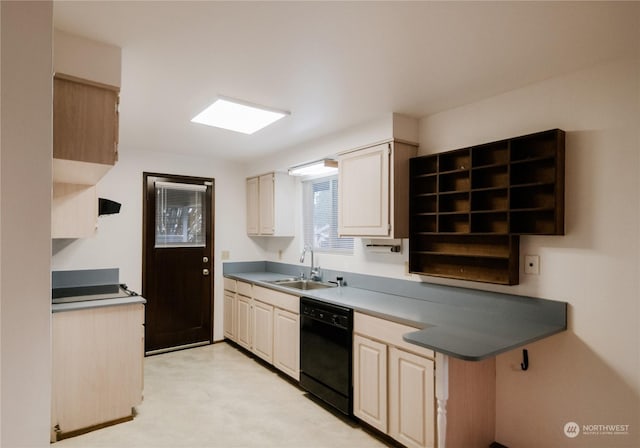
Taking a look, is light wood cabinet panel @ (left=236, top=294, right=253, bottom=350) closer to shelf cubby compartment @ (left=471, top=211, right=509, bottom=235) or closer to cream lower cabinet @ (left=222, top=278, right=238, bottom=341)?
cream lower cabinet @ (left=222, top=278, right=238, bottom=341)

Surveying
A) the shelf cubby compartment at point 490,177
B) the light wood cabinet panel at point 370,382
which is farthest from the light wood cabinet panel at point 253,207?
the shelf cubby compartment at point 490,177

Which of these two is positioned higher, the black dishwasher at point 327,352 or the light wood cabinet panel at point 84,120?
the light wood cabinet panel at point 84,120

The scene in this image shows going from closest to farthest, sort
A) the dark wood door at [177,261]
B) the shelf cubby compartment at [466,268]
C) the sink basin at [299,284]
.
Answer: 1. the shelf cubby compartment at [466,268]
2. the sink basin at [299,284]
3. the dark wood door at [177,261]

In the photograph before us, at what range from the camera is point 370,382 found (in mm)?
2568

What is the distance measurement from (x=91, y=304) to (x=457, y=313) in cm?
259

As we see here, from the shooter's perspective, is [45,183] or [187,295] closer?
[45,183]

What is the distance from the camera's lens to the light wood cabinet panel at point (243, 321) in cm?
414

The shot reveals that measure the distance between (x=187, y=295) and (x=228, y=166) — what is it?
5.65 feet

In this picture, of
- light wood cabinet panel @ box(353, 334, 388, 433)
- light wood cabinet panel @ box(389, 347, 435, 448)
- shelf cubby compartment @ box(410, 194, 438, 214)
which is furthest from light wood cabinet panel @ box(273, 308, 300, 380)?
shelf cubby compartment @ box(410, 194, 438, 214)

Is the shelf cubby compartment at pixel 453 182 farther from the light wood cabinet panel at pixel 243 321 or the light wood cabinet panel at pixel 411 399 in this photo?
the light wood cabinet panel at pixel 243 321

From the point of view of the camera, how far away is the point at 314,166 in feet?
12.1

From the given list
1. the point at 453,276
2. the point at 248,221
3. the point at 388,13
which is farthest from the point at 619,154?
the point at 248,221

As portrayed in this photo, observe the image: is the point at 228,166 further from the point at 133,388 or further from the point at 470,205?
the point at 470,205

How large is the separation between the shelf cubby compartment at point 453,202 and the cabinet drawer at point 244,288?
7.65ft
